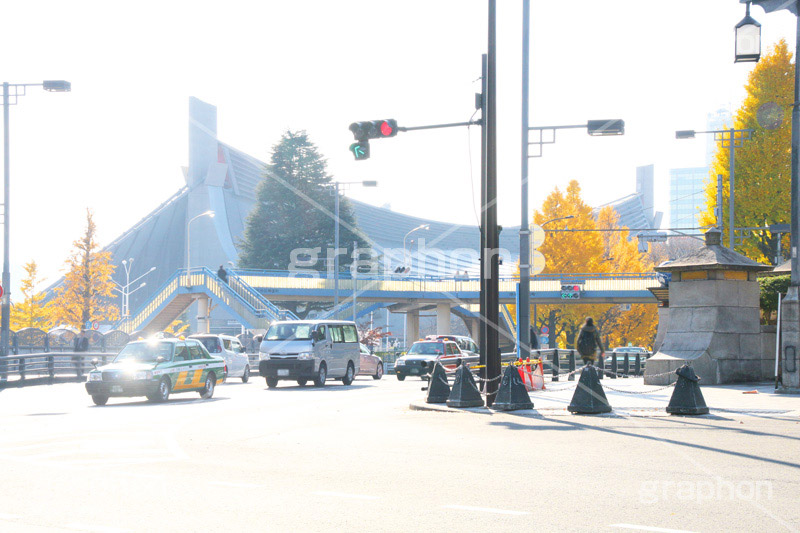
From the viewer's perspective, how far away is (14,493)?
8.04 meters

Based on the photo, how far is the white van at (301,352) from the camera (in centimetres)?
2691

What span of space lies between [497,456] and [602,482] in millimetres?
2133

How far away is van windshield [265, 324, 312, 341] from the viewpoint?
27.3 m

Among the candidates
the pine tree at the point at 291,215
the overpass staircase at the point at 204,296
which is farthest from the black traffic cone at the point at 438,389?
the pine tree at the point at 291,215

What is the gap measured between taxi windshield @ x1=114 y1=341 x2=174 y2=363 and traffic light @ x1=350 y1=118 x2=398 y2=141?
7467mm

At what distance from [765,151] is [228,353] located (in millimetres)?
26551

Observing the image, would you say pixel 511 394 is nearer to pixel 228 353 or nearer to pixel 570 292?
pixel 228 353

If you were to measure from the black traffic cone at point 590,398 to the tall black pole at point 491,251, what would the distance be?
196cm

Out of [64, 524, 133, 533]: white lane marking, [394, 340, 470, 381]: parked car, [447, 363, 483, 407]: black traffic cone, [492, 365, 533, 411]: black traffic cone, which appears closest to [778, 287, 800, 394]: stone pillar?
[492, 365, 533, 411]: black traffic cone

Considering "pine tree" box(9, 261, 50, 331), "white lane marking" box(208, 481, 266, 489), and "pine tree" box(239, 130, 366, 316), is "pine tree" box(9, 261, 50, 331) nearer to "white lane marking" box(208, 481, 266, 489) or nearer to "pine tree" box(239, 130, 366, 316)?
"pine tree" box(239, 130, 366, 316)

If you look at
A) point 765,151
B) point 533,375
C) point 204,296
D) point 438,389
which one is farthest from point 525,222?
point 204,296

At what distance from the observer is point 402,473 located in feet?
30.0

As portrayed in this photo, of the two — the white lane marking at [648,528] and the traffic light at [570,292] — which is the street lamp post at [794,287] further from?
the traffic light at [570,292]

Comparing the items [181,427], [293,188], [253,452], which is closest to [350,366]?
[181,427]
